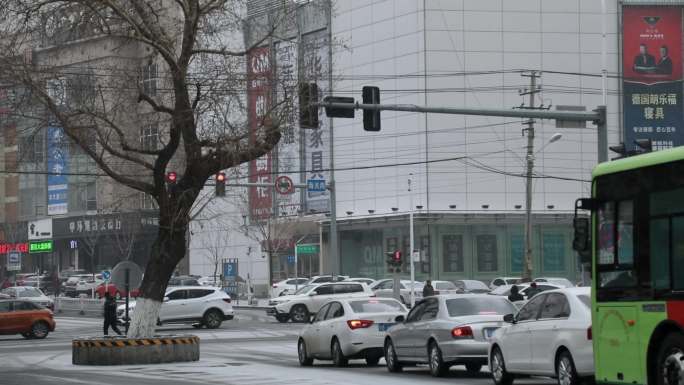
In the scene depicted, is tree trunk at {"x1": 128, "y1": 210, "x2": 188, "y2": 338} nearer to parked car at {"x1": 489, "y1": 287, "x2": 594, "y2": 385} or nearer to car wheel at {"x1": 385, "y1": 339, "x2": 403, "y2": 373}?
car wheel at {"x1": 385, "y1": 339, "x2": 403, "y2": 373}

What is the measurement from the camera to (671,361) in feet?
48.0

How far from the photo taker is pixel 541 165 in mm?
80062

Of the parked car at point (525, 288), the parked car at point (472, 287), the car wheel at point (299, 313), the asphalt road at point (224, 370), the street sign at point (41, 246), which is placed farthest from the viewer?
the street sign at point (41, 246)

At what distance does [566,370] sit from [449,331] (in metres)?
4.63

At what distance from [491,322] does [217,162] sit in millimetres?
8909

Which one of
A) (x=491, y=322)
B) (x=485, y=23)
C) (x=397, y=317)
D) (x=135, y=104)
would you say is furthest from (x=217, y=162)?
(x=485, y=23)

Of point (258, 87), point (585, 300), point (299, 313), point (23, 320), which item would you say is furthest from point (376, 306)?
point (299, 313)

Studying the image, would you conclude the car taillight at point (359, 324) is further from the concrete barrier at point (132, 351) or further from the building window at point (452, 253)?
the building window at point (452, 253)

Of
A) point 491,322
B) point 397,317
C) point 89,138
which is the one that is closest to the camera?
point 491,322

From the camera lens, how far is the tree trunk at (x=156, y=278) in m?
30.1

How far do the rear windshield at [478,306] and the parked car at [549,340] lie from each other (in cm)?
230

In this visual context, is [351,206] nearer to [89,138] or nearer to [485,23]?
[485,23]

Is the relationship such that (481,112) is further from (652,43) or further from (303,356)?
(652,43)

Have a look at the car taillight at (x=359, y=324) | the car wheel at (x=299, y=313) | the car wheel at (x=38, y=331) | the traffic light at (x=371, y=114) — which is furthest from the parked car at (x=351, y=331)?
the car wheel at (x=299, y=313)
